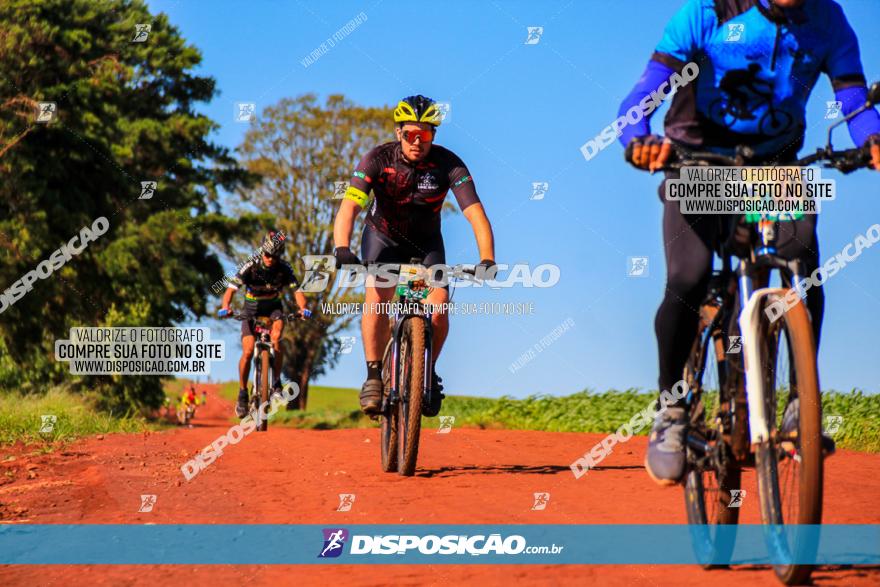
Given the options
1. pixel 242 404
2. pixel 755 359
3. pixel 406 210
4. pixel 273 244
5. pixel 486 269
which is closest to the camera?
pixel 755 359

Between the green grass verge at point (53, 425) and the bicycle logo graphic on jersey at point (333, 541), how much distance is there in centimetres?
588

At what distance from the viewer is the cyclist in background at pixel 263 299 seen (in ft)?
42.2

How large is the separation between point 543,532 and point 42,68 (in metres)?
19.4

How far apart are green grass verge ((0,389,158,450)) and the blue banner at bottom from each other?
514 cm

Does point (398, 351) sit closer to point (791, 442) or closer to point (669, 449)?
point (669, 449)

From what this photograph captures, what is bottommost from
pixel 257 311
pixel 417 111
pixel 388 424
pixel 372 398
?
pixel 388 424

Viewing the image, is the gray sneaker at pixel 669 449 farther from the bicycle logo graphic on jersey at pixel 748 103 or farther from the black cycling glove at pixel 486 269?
the black cycling glove at pixel 486 269

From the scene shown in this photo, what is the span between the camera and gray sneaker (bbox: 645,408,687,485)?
14.1 ft

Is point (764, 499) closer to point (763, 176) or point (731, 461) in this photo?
point (731, 461)

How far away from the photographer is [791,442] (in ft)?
11.8

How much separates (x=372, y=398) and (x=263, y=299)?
5.78m

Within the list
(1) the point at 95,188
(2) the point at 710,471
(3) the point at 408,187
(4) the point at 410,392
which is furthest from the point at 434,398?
(1) the point at 95,188

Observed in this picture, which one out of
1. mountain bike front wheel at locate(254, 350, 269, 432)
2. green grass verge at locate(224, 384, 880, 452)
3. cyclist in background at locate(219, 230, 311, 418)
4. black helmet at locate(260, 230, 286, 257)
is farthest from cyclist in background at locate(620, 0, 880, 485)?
mountain bike front wheel at locate(254, 350, 269, 432)

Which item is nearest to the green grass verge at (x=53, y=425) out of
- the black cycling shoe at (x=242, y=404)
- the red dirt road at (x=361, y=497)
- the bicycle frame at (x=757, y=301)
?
the red dirt road at (x=361, y=497)
